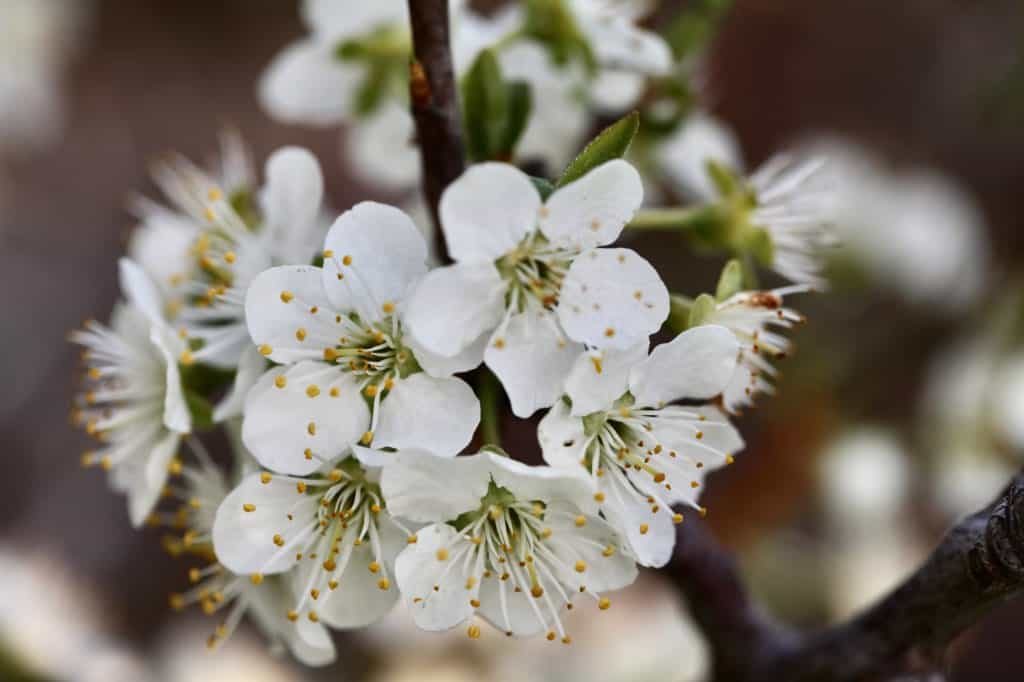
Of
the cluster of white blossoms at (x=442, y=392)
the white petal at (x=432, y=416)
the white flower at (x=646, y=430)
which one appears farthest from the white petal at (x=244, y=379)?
the white flower at (x=646, y=430)

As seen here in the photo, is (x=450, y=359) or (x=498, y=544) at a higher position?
(x=450, y=359)

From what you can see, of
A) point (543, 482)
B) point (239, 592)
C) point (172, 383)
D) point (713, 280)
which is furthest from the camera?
point (713, 280)

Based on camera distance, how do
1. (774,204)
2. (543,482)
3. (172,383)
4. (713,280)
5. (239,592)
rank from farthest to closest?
(713,280), (774,204), (239,592), (172,383), (543,482)

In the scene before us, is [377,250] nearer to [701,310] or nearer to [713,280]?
[701,310]

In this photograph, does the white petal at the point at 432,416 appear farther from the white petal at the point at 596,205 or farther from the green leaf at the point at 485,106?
the green leaf at the point at 485,106

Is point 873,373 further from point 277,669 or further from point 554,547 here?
point 554,547

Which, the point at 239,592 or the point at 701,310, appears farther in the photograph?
the point at 239,592

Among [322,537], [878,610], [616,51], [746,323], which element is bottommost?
[878,610]

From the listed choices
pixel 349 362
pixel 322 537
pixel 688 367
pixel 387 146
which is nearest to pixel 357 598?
pixel 322 537
